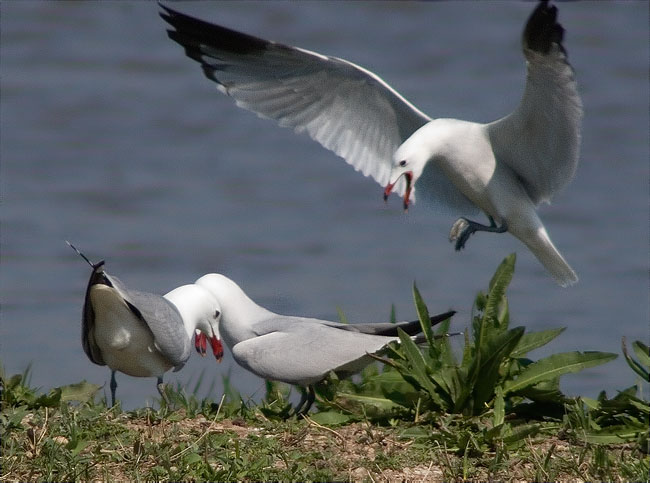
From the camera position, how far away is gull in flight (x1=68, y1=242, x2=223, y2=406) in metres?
4.52

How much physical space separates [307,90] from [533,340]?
270 centimetres

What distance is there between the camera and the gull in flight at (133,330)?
4523mm

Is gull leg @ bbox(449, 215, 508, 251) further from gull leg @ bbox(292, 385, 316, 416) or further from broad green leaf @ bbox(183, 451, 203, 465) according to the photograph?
broad green leaf @ bbox(183, 451, 203, 465)

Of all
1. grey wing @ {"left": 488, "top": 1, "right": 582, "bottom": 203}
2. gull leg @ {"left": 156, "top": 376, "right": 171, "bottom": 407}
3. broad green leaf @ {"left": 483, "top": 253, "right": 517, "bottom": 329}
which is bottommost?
gull leg @ {"left": 156, "top": 376, "right": 171, "bottom": 407}

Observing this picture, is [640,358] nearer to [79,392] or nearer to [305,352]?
[305,352]

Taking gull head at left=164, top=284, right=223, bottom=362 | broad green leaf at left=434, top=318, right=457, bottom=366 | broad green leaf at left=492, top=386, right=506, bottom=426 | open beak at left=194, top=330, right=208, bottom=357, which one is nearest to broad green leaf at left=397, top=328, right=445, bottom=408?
broad green leaf at left=434, top=318, right=457, bottom=366

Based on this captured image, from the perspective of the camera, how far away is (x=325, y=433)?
12.8 feet

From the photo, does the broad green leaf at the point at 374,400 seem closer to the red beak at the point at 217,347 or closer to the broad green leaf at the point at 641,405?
the broad green leaf at the point at 641,405

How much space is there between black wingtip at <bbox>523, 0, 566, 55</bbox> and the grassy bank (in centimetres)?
144

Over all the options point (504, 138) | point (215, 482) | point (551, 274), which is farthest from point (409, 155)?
point (215, 482)

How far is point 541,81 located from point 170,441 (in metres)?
2.84

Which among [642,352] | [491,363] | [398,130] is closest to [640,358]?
[642,352]

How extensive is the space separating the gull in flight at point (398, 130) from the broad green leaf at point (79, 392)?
2.28 metres

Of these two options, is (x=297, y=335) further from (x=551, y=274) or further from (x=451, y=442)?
(x=551, y=274)
